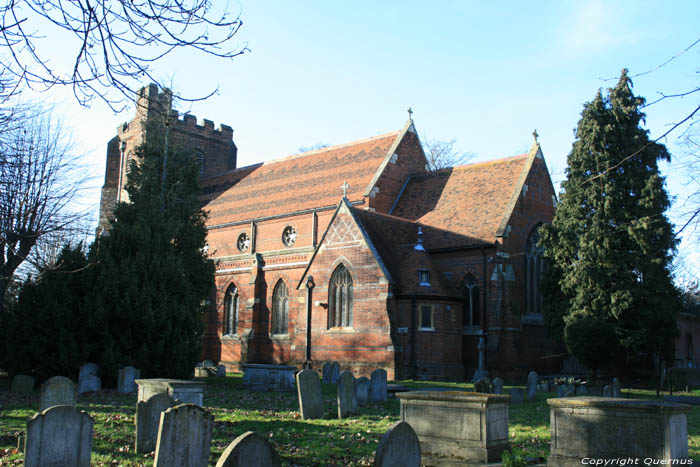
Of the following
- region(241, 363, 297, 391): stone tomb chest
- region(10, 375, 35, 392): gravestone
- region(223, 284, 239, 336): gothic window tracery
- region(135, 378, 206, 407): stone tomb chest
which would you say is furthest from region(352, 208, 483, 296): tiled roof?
region(135, 378, 206, 407): stone tomb chest

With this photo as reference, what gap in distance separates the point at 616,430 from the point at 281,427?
6510 millimetres

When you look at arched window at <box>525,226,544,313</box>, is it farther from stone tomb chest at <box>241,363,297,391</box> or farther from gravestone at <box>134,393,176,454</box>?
gravestone at <box>134,393,176,454</box>

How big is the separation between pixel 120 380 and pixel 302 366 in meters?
11.0

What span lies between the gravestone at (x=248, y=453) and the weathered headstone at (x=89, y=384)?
44.7 feet

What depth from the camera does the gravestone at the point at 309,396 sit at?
13773 millimetres

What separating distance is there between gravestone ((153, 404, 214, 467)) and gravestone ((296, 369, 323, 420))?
655 centimetres

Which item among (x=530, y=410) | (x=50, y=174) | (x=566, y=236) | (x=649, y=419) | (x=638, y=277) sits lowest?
(x=530, y=410)

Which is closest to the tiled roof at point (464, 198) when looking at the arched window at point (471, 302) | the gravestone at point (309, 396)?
the arched window at point (471, 302)

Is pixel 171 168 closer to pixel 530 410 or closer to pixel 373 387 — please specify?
pixel 373 387

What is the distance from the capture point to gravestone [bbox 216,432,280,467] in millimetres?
5795

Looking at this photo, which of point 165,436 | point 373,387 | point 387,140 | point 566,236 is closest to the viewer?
point 165,436

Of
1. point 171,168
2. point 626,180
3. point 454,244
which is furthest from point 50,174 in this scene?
point 626,180

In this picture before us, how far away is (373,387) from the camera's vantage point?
57.0 feet

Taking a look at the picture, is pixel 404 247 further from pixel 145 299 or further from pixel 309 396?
pixel 309 396
